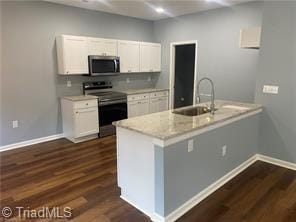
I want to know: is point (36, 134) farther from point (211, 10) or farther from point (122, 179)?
point (211, 10)

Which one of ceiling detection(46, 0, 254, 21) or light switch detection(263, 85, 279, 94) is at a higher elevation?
ceiling detection(46, 0, 254, 21)

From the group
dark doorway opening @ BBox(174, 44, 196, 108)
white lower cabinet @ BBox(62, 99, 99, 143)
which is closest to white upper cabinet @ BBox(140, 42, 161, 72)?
dark doorway opening @ BBox(174, 44, 196, 108)

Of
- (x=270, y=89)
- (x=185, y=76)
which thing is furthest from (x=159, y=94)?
(x=270, y=89)

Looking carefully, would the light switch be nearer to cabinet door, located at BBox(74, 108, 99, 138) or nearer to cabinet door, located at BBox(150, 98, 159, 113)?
cabinet door, located at BBox(150, 98, 159, 113)

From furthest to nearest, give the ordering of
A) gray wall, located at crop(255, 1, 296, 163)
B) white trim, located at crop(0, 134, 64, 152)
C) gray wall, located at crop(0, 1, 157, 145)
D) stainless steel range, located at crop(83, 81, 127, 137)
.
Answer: stainless steel range, located at crop(83, 81, 127, 137) < white trim, located at crop(0, 134, 64, 152) < gray wall, located at crop(0, 1, 157, 145) < gray wall, located at crop(255, 1, 296, 163)

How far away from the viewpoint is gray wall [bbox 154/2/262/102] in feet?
14.9

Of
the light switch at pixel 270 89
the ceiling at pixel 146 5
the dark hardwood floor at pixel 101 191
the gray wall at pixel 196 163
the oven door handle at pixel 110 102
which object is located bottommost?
the dark hardwood floor at pixel 101 191

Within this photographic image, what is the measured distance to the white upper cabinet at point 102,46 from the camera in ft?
15.5

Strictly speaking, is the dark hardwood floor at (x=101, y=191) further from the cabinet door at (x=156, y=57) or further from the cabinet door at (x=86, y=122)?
the cabinet door at (x=156, y=57)

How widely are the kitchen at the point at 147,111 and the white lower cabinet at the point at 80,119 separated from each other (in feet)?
0.07

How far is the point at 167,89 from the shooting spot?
6.22m

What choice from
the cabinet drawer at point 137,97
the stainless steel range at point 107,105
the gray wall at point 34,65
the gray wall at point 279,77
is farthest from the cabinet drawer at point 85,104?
the gray wall at point 279,77

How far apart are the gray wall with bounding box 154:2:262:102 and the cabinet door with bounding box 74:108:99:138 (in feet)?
8.69

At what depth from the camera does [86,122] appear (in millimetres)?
4562
